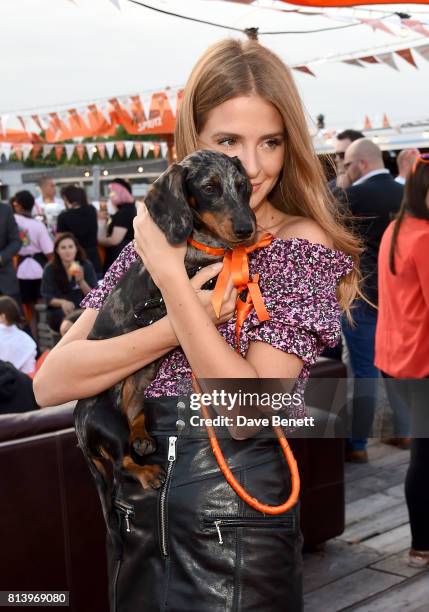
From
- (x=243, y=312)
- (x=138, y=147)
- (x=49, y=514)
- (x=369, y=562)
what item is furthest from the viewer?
(x=138, y=147)

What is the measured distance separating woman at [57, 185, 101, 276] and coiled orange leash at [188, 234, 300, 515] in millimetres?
6578

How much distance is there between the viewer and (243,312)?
1.48 m

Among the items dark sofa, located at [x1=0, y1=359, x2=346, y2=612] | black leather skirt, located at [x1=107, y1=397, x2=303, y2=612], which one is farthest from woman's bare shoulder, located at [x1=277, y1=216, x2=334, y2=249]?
dark sofa, located at [x1=0, y1=359, x2=346, y2=612]

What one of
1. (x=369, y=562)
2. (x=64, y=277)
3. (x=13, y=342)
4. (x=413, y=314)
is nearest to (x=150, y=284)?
(x=413, y=314)

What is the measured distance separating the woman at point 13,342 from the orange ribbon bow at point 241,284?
12.7 feet

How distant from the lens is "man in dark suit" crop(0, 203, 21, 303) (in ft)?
24.2

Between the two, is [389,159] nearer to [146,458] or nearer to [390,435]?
[390,435]

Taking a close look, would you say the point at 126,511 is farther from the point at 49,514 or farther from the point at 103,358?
the point at 49,514

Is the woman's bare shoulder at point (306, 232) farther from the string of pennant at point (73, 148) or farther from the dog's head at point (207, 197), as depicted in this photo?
the string of pennant at point (73, 148)

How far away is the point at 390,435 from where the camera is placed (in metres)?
→ 5.51

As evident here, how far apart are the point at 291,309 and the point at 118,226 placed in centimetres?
704

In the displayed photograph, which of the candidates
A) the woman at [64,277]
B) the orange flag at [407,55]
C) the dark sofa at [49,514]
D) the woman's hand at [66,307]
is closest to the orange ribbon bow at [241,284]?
the dark sofa at [49,514]

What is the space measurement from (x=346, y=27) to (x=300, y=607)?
613 centimetres

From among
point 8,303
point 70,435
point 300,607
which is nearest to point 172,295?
point 300,607
